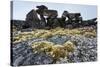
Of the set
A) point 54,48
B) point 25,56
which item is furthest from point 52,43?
point 25,56

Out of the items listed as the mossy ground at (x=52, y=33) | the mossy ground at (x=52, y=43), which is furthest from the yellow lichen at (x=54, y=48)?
the mossy ground at (x=52, y=33)

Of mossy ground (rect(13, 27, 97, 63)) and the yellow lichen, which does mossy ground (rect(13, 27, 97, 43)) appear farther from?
Answer: the yellow lichen

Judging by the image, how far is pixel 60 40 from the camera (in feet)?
8.52

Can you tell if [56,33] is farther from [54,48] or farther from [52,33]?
[54,48]

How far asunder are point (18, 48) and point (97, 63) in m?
1.13

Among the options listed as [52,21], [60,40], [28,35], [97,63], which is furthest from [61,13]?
[97,63]

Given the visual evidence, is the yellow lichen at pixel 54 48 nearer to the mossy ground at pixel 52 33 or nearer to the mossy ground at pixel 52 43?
the mossy ground at pixel 52 43

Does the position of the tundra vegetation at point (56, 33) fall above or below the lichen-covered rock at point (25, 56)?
above

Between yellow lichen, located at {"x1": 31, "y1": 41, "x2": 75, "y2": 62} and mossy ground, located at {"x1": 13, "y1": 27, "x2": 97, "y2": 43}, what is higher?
mossy ground, located at {"x1": 13, "y1": 27, "x2": 97, "y2": 43}

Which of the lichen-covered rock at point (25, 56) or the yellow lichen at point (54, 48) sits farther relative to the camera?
the yellow lichen at point (54, 48)

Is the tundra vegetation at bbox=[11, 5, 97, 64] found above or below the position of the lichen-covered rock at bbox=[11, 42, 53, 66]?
above

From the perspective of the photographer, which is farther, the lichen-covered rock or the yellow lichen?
the yellow lichen

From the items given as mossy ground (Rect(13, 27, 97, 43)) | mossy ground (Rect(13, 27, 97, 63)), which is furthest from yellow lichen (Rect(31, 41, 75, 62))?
mossy ground (Rect(13, 27, 97, 43))

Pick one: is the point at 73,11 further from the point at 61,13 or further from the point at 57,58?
the point at 57,58
